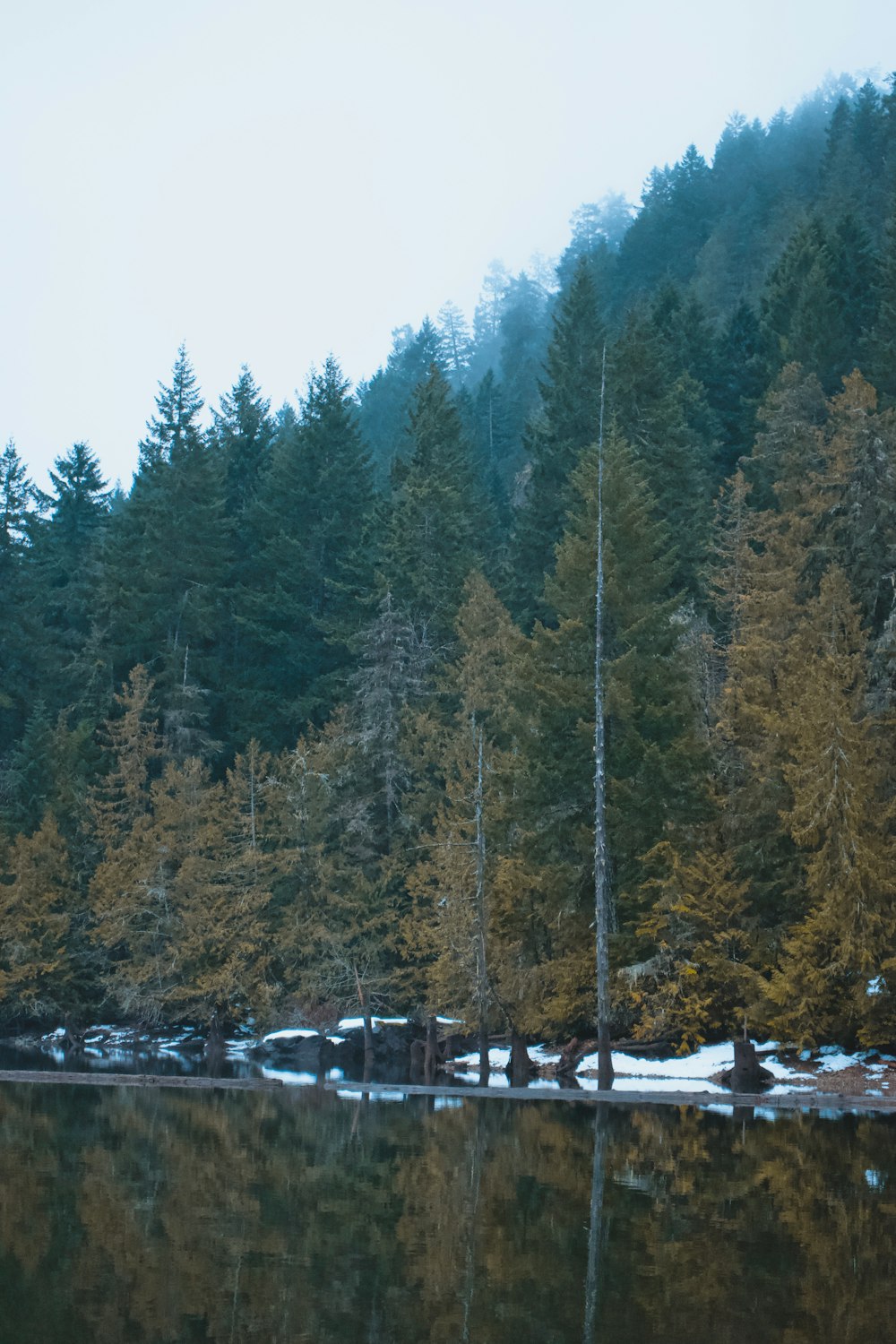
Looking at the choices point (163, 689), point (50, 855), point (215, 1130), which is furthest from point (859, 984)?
point (163, 689)

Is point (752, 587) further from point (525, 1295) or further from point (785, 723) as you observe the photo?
point (525, 1295)

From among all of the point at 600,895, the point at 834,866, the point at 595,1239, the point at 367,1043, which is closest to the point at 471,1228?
the point at 595,1239

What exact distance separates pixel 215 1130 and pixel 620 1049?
606 inches

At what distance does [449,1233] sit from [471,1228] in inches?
13.9

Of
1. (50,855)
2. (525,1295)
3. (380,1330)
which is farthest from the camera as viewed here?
(50,855)

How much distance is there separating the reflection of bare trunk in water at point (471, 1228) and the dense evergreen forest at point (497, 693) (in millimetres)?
13507

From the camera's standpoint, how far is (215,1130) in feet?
68.6

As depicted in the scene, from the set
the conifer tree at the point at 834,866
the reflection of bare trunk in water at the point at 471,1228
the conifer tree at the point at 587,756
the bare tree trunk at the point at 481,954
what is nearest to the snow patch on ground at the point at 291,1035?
the bare tree trunk at the point at 481,954

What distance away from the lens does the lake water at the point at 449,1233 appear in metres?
9.58

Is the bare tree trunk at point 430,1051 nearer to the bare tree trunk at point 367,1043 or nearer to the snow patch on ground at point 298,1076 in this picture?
the bare tree trunk at point 367,1043

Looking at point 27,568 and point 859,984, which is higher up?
point 27,568

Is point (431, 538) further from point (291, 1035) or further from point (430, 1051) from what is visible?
point (430, 1051)

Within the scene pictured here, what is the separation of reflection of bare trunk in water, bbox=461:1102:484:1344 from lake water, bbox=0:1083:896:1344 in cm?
4

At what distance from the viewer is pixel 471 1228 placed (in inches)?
511
